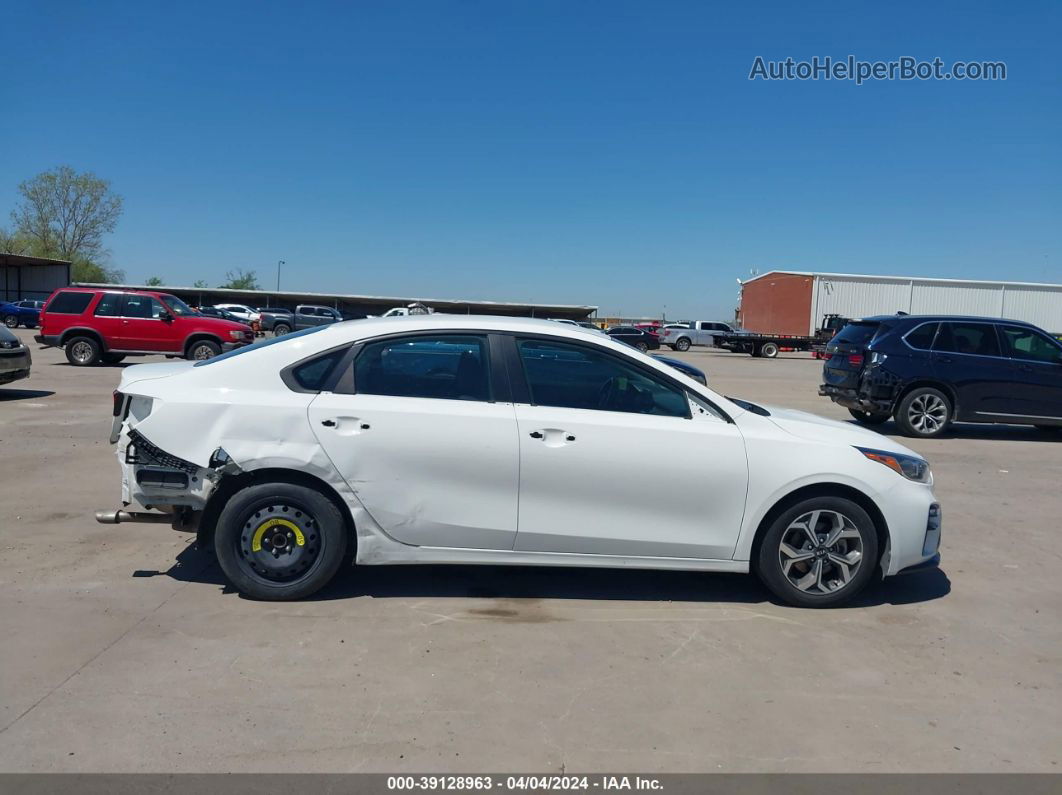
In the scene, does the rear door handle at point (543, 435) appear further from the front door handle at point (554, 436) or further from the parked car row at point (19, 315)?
the parked car row at point (19, 315)

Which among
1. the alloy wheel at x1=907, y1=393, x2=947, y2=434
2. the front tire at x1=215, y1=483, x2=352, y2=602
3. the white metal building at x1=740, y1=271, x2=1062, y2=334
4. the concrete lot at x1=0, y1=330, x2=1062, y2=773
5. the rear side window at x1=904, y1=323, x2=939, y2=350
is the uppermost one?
the white metal building at x1=740, y1=271, x2=1062, y2=334

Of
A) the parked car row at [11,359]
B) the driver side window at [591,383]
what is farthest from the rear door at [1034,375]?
the parked car row at [11,359]

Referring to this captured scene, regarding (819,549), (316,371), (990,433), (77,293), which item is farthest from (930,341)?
(77,293)

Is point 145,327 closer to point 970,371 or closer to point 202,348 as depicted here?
point 202,348

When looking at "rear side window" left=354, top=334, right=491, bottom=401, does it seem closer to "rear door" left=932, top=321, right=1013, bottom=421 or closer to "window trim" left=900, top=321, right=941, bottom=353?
"window trim" left=900, top=321, right=941, bottom=353

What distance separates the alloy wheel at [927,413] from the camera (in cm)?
1192

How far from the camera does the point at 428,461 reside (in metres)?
4.65

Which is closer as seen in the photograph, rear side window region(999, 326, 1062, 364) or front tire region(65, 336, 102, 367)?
rear side window region(999, 326, 1062, 364)

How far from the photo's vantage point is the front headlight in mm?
4926

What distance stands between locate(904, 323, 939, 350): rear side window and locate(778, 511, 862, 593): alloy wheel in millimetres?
8014

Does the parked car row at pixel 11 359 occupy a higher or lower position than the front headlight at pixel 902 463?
lower

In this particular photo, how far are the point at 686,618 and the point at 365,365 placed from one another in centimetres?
238

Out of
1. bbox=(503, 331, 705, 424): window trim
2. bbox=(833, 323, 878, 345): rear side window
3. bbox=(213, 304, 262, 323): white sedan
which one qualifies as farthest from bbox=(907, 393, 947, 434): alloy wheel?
bbox=(213, 304, 262, 323): white sedan

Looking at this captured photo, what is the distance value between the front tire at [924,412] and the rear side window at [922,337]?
0.60 meters
